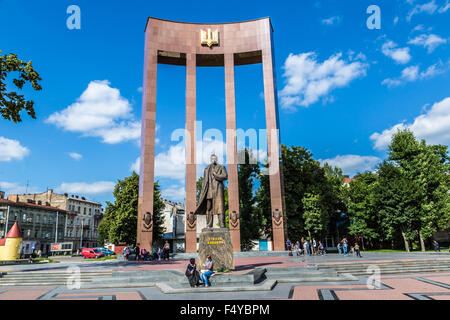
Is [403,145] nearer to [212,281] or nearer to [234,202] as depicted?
[234,202]

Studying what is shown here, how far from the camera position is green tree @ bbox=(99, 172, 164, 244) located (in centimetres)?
3678

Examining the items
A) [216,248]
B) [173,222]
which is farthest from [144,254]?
[173,222]

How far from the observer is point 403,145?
1515 inches

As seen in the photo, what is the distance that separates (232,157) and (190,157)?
404cm

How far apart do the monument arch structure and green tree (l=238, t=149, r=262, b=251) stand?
7.44 metres

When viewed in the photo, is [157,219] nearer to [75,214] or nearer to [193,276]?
[193,276]

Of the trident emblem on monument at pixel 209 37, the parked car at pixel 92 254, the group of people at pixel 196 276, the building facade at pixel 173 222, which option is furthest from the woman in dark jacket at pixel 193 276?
the building facade at pixel 173 222

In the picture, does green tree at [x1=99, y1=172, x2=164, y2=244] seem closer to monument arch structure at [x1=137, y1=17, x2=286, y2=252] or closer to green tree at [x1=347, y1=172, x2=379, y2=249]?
monument arch structure at [x1=137, y1=17, x2=286, y2=252]

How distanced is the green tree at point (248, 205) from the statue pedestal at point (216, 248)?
23.3m

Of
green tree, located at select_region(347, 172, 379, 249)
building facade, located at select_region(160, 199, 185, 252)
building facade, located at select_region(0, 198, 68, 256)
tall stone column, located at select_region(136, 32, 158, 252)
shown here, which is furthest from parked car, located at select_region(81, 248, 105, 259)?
green tree, located at select_region(347, 172, 379, 249)

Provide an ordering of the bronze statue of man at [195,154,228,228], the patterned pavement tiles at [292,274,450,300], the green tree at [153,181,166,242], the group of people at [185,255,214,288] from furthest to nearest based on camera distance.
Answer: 1. the green tree at [153,181,166,242]
2. the bronze statue of man at [195,154,228,228]
3. the group of people at [185,255,214,288]
4. the patterned pavement tiles at [292,274,450,300]

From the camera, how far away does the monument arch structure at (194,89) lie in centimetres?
2831
